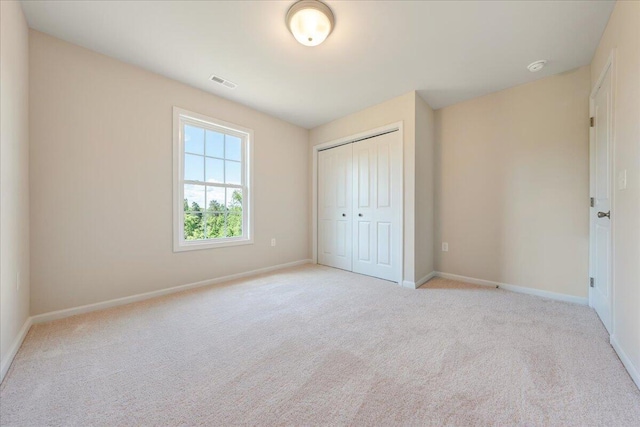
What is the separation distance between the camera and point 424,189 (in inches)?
130

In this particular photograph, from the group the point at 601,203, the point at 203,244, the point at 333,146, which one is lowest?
the point at 203,244

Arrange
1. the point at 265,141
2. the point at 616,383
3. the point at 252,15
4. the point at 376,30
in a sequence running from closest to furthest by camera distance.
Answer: the point at 616,383 → the point at 252,15 → the point at 376,30 → the point at 265,141

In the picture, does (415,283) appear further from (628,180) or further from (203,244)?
(203,244)

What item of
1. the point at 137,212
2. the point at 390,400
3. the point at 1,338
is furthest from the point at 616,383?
the point at 137,212

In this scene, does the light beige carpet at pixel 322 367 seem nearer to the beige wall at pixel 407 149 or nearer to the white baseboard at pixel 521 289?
the white baseboard at pixel 521 289

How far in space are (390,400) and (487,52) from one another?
2.92m

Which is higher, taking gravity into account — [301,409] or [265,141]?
[265,141]

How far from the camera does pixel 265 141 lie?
3.82m

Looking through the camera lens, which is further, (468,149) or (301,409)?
(468,149)

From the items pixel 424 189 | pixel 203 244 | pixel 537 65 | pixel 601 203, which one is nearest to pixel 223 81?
pixel 203 244

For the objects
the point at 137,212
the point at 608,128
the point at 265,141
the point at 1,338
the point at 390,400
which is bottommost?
the point at 390,400

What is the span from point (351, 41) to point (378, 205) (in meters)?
2.01

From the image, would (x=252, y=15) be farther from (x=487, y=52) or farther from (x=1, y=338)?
(x=1, y=338)

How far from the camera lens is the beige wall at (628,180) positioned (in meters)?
1.42
